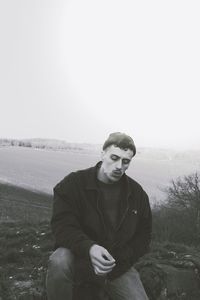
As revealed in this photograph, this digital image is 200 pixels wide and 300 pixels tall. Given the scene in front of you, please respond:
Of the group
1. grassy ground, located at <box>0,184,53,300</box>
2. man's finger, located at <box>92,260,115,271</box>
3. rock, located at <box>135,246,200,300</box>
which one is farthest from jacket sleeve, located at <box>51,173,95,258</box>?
rock, located at <box>135,246,200,300</box>

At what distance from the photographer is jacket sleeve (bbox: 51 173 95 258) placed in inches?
133

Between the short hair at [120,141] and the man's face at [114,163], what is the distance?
1.4 inches

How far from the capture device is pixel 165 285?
5867mm

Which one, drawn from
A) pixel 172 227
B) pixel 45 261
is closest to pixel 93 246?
pixel 45 261

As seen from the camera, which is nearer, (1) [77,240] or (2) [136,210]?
(1) [77,240]

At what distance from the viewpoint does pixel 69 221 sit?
351 cm

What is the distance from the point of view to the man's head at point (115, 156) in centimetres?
375

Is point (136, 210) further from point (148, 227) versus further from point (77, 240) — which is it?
point (77, 240)

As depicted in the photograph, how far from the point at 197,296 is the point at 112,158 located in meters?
3.36

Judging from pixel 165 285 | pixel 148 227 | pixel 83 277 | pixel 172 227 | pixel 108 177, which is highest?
pixel 108 177

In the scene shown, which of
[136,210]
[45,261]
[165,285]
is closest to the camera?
[136,210]

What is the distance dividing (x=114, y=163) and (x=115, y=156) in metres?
0.07

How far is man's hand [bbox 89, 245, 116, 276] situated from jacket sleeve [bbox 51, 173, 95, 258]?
0.07 m

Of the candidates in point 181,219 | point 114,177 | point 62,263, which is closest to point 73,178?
point 114,177
